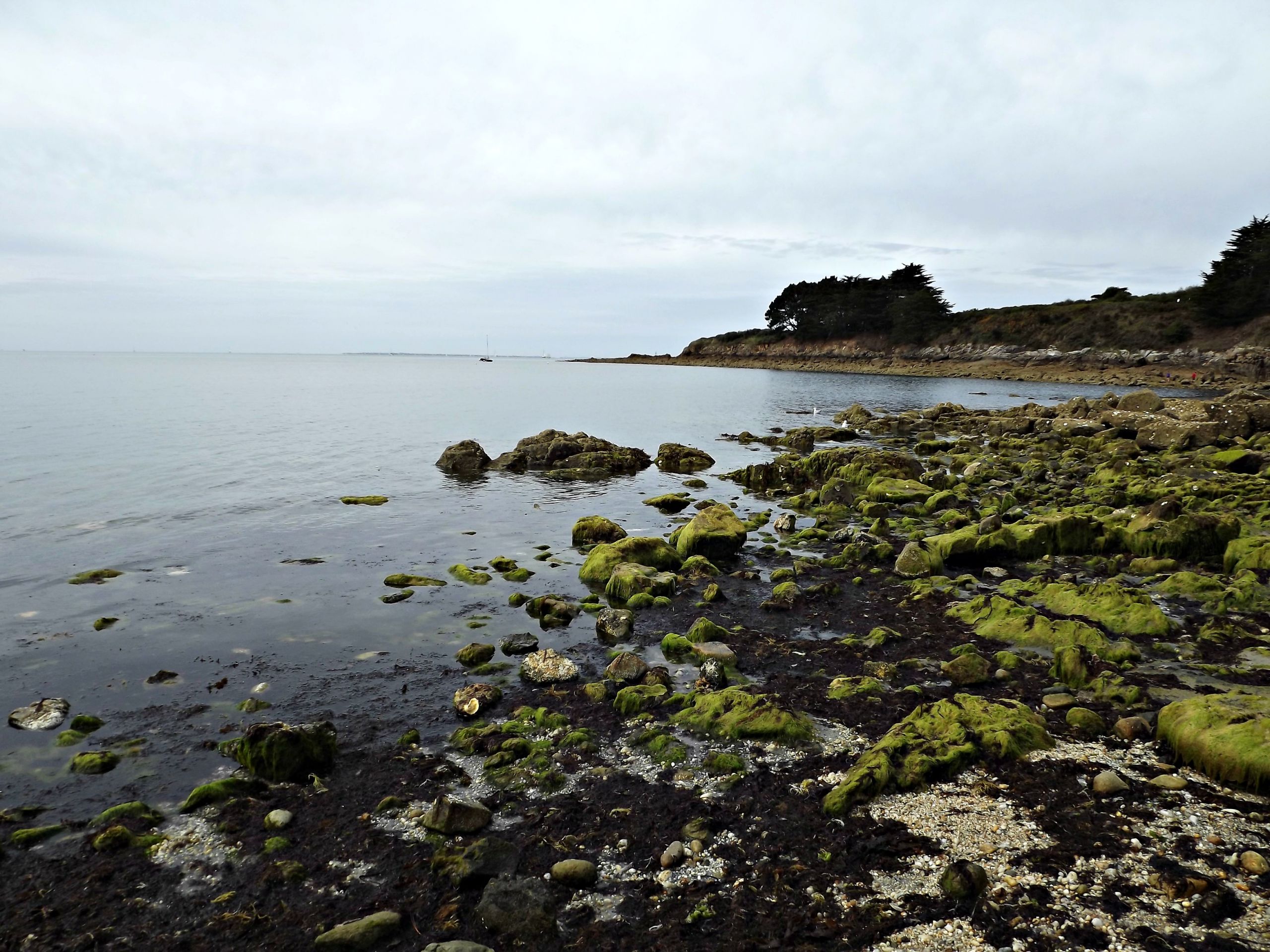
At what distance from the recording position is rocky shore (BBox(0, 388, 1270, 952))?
5.60 m

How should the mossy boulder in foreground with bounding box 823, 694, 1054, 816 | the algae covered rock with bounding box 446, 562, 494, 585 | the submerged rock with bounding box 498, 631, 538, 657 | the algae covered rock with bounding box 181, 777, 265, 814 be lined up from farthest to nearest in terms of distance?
the algae covered rock with bounding box 446, 562, 494, 585 → the submerged rock with bounding box 498, 631, 538, 657 → the algae covered rock with bounding box 181, 777, 265, 814 → the mossy boulder in foreground with bounding box 823, 694, 1054, 816

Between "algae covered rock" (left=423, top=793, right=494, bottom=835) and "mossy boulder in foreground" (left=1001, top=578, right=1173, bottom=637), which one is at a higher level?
"mossy boulder in foreground" (left=1001, top=578, right=1173, bottom=637)

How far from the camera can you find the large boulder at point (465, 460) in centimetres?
3128

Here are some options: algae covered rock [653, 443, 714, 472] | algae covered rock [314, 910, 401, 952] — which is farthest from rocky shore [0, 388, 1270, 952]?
algae covered rock [653, 443, 714, 472]

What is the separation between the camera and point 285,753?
316 inches

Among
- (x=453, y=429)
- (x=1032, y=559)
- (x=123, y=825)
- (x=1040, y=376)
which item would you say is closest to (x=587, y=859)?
(x=123, y=825)

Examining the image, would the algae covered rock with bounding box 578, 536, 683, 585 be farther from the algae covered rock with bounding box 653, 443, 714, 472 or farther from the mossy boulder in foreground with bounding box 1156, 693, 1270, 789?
the algae covered rock with bounding box 653, 443, 714, 472

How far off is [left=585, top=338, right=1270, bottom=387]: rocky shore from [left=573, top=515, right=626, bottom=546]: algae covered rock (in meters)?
81.6

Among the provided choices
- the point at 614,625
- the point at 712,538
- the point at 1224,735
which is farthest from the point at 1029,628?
the point at 712,538

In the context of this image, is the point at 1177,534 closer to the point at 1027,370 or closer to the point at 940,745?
the point at 940,745

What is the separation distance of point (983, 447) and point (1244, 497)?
19522mm

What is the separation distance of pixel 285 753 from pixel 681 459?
2614 centimetres

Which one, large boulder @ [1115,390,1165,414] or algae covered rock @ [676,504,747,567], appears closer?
algae covered rock @ [676,504,747,567]

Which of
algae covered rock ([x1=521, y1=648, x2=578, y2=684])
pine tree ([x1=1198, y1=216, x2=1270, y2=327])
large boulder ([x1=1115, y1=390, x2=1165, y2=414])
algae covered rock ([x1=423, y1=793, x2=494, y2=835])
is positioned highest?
pine tree ([x1=1198, y1=216, x2=1270, y2=327])
